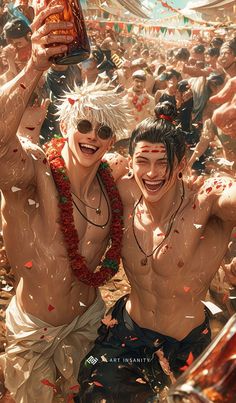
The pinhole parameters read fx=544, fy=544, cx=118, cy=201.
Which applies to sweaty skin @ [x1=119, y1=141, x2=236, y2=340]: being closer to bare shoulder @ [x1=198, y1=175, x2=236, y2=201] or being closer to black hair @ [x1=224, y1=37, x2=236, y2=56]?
bare shoulder @ [x1=198, y1=175, x2=236, y2=201]

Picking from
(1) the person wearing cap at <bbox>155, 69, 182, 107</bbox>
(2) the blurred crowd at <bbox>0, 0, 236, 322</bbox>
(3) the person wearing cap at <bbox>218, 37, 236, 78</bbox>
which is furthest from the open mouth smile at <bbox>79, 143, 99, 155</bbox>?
(3) the person wearing cap at <bbox>218, 37, 236, 78</bbox>

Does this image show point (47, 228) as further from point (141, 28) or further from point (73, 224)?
point (141, 28)

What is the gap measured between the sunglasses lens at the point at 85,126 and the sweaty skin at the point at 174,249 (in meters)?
0.18

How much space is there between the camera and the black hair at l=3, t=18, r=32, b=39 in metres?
3.75

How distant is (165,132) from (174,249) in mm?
423

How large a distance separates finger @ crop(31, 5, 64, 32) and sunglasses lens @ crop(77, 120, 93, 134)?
451 millimetres

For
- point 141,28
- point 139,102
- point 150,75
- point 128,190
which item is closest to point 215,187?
point 128,190

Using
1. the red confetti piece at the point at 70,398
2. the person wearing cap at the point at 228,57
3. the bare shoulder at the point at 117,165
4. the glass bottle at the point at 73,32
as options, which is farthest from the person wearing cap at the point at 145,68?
the glass bottle at the point at 73,32

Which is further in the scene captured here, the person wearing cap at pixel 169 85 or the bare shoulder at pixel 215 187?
the person wearing cap at pixel 169 85

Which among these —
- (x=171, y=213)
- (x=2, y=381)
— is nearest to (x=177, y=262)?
(x=171, y=213)

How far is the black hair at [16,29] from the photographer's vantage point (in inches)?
148

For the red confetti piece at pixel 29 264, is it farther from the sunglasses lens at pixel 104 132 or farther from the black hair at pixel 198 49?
the black hair at pixel 198 49

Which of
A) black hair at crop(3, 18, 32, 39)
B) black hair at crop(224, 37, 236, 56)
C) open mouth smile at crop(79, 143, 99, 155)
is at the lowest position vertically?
black hair at crop(224, 37, 236, 56)

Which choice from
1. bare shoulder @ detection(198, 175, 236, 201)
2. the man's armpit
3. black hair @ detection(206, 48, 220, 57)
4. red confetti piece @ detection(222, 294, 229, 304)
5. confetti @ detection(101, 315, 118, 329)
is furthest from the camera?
black hair @ detection(206, 48, 220, 57)
